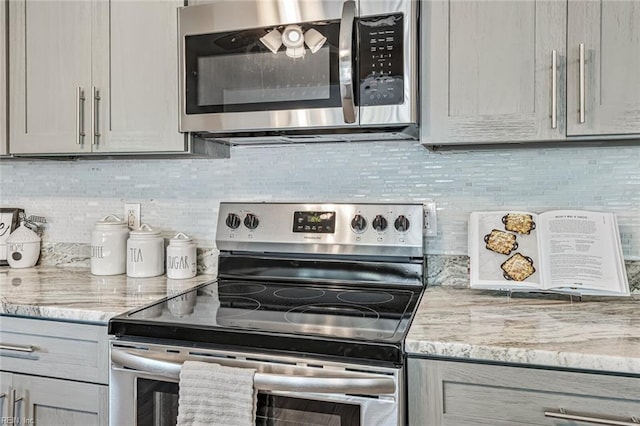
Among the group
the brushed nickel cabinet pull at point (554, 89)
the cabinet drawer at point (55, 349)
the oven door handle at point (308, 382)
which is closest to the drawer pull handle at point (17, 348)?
the cabinet drawer at point (55, 349)

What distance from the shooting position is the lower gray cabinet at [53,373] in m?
1.26

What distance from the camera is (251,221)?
5.66 feet

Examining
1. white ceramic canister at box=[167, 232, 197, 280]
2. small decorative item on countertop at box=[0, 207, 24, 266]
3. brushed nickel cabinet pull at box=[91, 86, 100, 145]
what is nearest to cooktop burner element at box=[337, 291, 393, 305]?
white ceramic canister at box=[167, 232, 197, 280]

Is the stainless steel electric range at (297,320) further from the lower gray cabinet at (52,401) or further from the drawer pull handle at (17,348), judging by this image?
the drawer pull handle at (17,348)

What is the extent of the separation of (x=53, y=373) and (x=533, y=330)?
50.0 inches

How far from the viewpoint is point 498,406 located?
3.29 ft

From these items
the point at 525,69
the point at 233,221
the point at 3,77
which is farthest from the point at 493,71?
the point at 3,77

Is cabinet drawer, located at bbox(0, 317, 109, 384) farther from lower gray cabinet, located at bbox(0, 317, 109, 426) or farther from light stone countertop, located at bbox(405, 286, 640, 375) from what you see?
light stone countertop, located at bbox(405, 286, 640, 375)

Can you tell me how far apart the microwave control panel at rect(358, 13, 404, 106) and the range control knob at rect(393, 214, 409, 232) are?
1.34 feet

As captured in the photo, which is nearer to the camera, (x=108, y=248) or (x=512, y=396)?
(x=512, y=396)

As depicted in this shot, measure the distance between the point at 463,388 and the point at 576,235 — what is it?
2.29 ft

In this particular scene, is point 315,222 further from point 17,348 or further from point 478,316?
point 17,348

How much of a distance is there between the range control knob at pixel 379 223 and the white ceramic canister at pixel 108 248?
100cm

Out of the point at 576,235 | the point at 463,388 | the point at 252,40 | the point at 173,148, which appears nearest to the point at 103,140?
the point at 173,148
